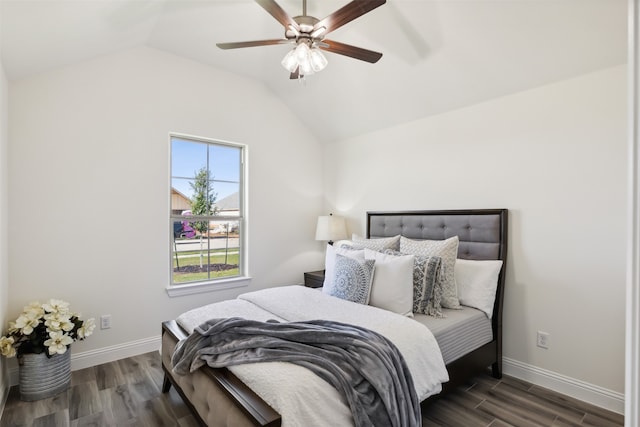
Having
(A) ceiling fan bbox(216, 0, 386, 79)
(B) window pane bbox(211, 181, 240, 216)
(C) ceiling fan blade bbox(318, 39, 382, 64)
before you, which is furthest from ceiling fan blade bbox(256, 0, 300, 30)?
(B) window pane bbox(211, 181, 240, 216)

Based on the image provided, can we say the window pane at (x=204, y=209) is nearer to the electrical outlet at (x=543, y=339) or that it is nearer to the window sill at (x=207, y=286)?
the window sill at (x=207, y=286)

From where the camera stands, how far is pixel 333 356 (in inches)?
63.4

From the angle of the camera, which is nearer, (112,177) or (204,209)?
(112,177)

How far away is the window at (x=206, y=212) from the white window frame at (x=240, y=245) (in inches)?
0.4

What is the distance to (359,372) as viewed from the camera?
5.06ft

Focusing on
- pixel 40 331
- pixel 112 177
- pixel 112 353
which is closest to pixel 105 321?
pixel 112 353

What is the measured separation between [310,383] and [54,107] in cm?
300

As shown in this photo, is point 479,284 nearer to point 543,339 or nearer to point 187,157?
point 543,339

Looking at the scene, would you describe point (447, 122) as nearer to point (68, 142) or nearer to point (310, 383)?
point (310, 383)

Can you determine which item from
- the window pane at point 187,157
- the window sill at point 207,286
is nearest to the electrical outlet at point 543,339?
the window sill at point 207,286

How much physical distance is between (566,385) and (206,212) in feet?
11.7

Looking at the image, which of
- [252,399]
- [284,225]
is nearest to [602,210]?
[252,399]

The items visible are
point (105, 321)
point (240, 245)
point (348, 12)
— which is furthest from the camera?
point (240, 245)

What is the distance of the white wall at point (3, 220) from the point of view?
228cm
